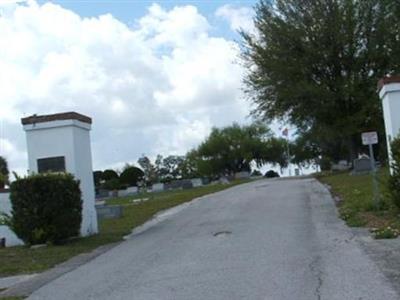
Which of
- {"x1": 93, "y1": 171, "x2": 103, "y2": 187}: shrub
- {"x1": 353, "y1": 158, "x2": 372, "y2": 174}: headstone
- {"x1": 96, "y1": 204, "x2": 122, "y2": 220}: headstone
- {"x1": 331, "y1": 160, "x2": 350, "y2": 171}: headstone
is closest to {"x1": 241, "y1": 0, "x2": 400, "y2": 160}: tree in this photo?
{"x1": 353, "y1": 158, "x2": 372, "y2": 174}: headstone

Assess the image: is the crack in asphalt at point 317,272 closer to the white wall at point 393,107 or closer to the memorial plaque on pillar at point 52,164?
the white wall at point 393,107

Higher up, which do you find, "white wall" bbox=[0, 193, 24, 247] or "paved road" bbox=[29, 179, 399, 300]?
"white wall" bbox=[0, 193, 24, 247]

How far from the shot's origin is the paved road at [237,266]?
8.91 meters

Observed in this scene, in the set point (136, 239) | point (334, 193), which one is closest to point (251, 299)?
point (136, 239)

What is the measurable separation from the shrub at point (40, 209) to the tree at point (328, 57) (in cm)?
2441

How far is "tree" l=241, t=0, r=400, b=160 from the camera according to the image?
39.2 meters

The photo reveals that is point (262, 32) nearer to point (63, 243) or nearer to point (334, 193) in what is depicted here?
point (334, 193)

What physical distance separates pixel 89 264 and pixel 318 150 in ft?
236

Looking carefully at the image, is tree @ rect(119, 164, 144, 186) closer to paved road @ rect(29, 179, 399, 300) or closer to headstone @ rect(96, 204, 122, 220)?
headstone @ rect(96, 204, 122, 220)

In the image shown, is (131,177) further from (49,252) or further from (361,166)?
(49,252)

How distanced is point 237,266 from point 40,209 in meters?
7.29

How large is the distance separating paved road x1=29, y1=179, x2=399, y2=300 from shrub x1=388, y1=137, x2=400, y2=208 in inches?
55.6

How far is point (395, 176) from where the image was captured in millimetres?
15867

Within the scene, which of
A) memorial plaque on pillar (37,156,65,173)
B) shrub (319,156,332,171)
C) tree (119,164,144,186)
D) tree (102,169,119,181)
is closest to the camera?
memorial plaque on pillar (37,156,65,173)
